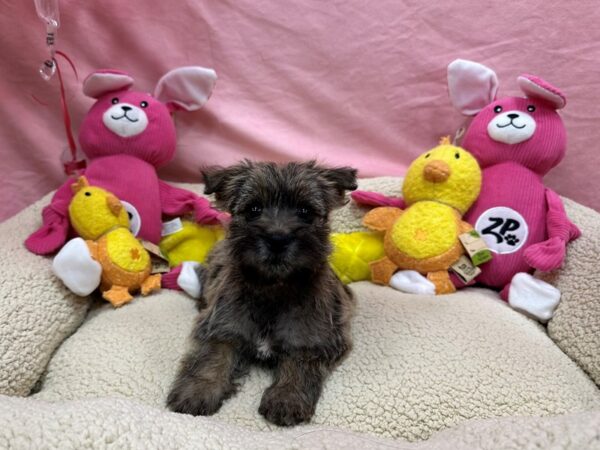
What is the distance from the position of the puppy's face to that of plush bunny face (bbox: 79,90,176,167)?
33.7 inches

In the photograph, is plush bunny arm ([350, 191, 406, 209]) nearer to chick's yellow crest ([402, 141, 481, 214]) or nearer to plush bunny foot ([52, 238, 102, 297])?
chick's yellow crest ([402, 141, 481, 214])

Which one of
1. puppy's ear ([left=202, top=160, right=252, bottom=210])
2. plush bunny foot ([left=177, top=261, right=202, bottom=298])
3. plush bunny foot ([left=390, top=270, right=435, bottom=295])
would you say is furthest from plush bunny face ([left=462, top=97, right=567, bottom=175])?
plush bunny foot ([left=177, top=261, right=202, bottom=298])

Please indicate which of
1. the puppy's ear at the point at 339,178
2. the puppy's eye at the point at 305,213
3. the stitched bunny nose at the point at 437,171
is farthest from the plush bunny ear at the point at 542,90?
the puppy's eye at the point at 305,213

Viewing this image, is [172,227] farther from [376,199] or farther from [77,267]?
[376,199]

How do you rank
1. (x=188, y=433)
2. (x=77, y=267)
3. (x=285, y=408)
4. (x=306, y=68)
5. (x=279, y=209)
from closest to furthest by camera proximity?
(x=188, y=433), (x=285, y=408), (x=279, y=209), (x=77, y=267), (x=306, y=68)

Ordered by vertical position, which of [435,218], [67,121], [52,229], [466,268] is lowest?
[52,229]

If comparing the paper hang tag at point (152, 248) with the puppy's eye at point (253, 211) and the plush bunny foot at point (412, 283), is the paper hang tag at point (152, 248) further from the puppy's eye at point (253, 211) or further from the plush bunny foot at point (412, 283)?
the plush bunny foot at point (412, 283)

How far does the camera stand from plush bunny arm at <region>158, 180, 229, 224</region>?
10.9 ft

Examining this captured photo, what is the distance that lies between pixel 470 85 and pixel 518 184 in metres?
0.70

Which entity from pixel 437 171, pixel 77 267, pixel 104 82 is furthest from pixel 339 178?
pixel 104 82

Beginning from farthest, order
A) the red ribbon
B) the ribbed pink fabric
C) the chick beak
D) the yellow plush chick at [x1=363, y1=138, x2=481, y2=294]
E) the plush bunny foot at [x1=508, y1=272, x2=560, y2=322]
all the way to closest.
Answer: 1. the red ribbon
2. the ribbed pink fabric
3. the yellow plush chick at [x1=363, y1=138, x2=481, y2=294]
4. the chick beak
5. the plush bunny foot at [x1=508, y1=272, x2=560, y2=322]

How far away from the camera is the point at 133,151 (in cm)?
321

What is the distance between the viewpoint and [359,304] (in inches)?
115

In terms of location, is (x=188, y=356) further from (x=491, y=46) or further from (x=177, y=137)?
(x=491, y=46)
